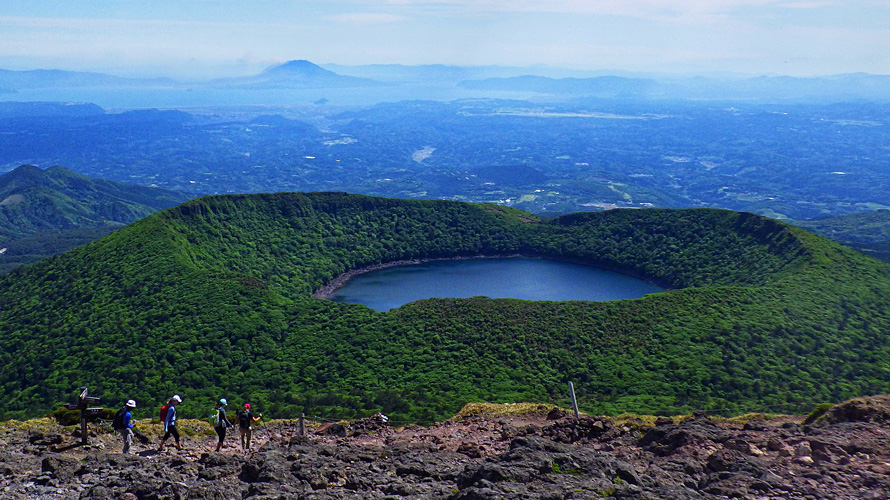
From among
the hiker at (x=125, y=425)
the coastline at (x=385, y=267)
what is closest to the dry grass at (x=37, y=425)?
the hiker at (x=125, y=425)

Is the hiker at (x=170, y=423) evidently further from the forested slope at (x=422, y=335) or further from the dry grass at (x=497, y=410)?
the forested slope at (x=422, y=335)

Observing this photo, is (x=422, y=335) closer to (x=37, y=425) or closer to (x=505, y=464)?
(x=37, y=425)

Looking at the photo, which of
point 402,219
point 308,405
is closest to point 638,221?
point 402,219

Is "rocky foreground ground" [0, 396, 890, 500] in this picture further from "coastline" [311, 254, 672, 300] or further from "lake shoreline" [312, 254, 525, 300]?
"coastline" [311, 254, 672, 300]

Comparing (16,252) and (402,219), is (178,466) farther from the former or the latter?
(16,252)

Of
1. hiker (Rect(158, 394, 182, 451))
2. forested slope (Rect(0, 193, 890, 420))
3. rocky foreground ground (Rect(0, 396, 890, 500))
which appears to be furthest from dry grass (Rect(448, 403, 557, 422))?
hiker (Rect(158, 394, 182, 451))

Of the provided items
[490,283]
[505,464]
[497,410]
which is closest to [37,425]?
[505,464]
